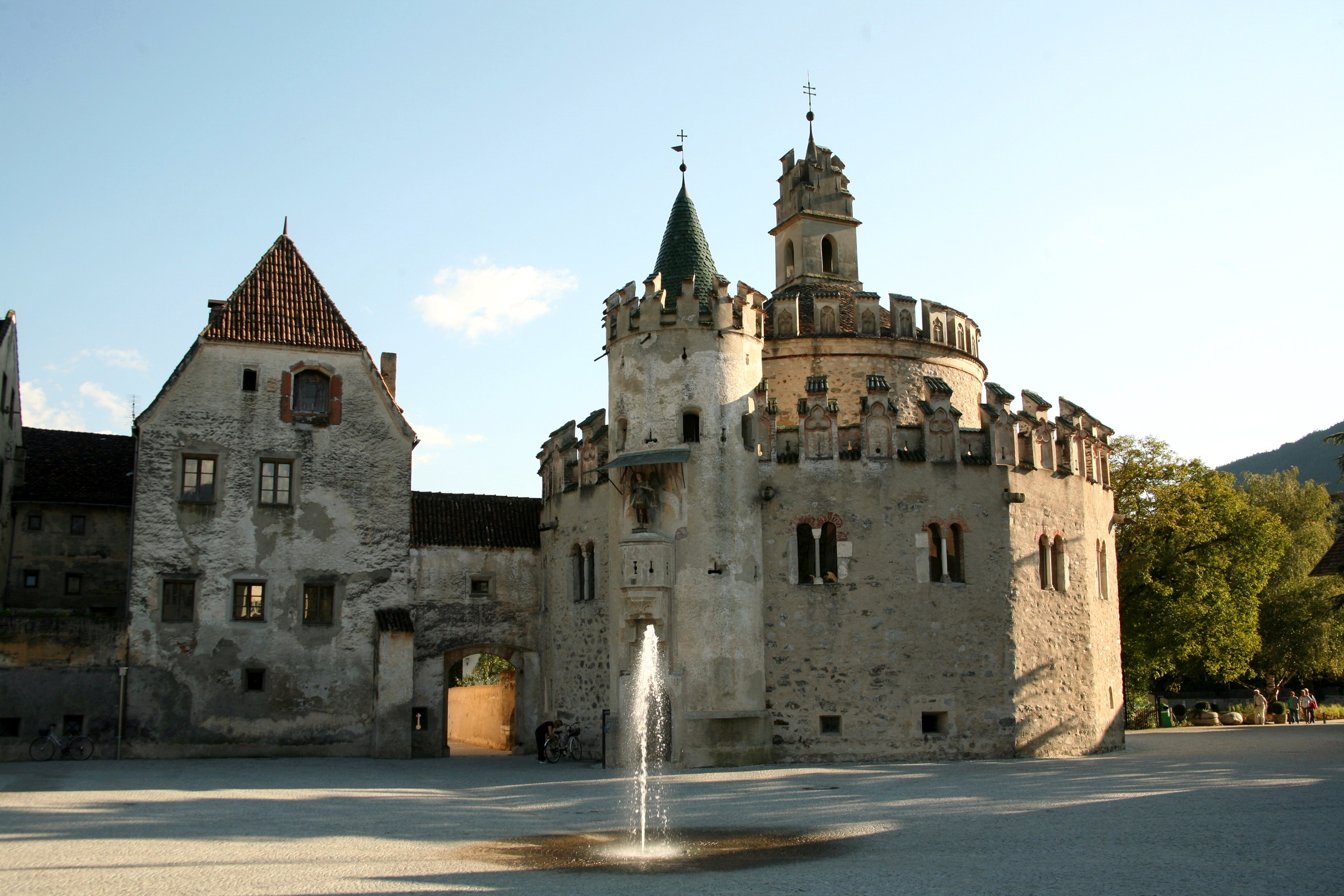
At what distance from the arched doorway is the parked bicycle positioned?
3436 millimetres

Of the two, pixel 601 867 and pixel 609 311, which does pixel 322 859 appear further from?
pixel 609 311

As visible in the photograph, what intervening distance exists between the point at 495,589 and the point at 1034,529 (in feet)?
50.4

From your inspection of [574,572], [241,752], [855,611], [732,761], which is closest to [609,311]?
[574,572]

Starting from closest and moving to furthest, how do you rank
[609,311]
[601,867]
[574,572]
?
[601,867], [609,311], [574,572]

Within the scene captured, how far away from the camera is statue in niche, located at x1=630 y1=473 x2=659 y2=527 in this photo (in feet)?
91.3

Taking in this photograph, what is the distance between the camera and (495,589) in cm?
3375

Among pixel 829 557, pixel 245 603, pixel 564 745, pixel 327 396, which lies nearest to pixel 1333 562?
pixel 829 557

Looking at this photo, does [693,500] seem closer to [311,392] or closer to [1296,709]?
[311,392]

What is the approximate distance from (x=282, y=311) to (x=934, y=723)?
21.1m

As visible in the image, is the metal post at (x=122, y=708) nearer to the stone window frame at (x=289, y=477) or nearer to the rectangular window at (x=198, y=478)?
the rectangular window at (x=198, y=478)

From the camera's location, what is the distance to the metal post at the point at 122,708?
95.2 ft

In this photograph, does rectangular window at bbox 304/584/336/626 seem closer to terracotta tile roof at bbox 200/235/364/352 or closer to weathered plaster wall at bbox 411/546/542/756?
weathered plaster wall at bbox 411/546/542/756

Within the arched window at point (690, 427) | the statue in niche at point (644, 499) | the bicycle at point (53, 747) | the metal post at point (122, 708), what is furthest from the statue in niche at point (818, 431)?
the bicycle at point (53, 747)

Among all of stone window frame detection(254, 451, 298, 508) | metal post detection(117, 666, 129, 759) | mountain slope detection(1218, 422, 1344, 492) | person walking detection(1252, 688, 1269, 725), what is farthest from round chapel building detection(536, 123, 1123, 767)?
mountain slope detection(1218, 422, 1344, 492)
